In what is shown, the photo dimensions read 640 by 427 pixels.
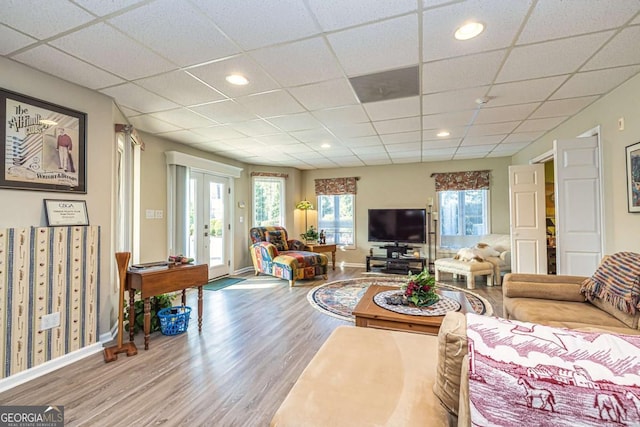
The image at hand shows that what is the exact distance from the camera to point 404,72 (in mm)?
2340

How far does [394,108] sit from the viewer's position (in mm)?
3135

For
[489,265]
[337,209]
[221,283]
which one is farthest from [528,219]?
[221,283]

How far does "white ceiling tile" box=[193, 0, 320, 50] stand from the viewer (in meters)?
1.56

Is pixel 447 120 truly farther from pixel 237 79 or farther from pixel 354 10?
pixel 237 79

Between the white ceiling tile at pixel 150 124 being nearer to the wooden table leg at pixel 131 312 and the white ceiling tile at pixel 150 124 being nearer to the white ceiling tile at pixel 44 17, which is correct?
the white ceiling tile at pixel 44 17

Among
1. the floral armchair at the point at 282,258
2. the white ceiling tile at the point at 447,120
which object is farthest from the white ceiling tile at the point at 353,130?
the floral armchair at the point at 282,258

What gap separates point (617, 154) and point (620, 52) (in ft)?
3.39

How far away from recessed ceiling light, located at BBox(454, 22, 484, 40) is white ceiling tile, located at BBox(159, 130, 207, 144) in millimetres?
→ 3414

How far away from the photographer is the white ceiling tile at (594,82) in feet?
7.61

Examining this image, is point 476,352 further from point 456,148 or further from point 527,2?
point 456,148

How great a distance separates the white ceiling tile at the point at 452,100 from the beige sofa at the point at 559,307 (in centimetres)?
179

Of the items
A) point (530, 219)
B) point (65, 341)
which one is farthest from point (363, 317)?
point (530, 219)

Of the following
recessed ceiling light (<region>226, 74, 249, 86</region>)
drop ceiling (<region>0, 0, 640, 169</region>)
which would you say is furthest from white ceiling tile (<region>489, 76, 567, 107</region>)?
recessed ceiling light (<region>226, 74, 249, 86</region>)

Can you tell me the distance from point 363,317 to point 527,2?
2.25 m
